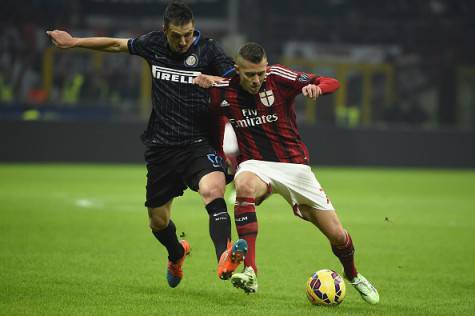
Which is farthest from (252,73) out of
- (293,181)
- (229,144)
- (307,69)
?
(307,69)

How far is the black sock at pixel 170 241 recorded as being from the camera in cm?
780

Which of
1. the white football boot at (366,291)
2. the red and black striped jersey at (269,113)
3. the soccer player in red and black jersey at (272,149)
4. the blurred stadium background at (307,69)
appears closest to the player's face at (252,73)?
the soccer player in red and black jersey at (272,149)

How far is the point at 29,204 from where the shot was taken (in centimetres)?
1428

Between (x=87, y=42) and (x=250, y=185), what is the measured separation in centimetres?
175

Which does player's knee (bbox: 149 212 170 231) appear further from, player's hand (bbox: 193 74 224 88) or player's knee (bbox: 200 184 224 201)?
player's hand (bbox: 193 74 224 88)

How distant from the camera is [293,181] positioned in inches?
277

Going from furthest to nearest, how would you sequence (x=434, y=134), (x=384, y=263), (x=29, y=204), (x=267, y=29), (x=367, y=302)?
(x=267, y=29) < (x=434, y=134) < (x=29, y=204) < (x=384, y=263) < (x=367, y=302)

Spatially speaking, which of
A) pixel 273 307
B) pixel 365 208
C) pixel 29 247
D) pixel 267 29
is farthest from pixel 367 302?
pixel 267 29

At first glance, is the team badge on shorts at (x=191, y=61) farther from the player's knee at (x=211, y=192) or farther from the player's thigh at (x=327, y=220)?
the player's thigh at (x=327, y=220)

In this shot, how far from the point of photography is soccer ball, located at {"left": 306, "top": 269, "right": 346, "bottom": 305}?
6.89m

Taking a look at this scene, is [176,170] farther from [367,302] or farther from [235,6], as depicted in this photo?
[235,6]

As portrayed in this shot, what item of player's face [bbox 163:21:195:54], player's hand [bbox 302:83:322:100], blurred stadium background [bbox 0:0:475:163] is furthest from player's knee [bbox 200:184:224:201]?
blurred stadium background [bbox 0:0:475:163]

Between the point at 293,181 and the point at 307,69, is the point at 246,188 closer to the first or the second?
the point at 293,181

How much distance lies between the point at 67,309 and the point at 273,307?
1393 millimetres
